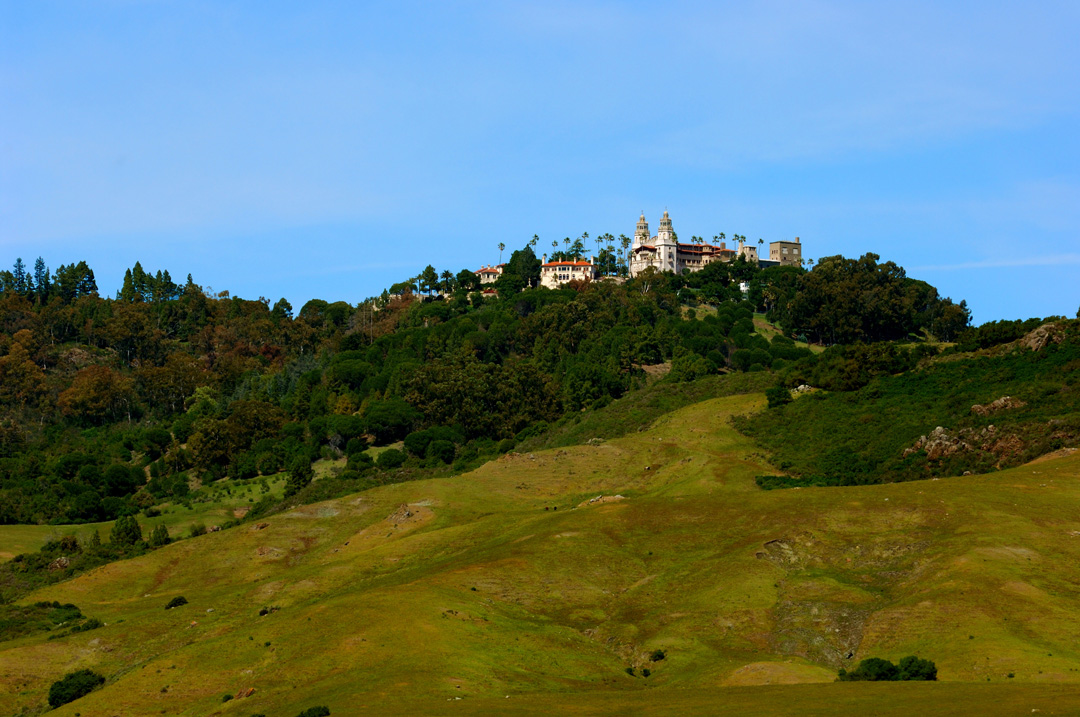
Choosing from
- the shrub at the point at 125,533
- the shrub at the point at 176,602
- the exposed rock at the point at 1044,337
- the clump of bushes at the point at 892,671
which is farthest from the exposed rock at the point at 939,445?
the shrub at the point at 125,533

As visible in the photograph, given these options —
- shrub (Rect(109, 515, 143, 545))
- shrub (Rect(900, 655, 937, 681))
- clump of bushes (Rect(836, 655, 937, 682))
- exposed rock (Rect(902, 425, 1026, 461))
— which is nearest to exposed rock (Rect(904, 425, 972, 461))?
exposed rock (Rect(902, 425, 1026, 461))

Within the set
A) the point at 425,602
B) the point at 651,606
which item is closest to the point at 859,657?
the point at 651,606

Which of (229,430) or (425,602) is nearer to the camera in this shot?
(425,602)

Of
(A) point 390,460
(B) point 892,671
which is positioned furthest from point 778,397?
(B) point 892,671

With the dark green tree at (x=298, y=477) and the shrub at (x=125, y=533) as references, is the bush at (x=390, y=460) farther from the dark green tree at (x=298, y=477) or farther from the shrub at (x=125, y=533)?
the shrub at (x=125, y=533)

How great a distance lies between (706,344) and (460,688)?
130 m

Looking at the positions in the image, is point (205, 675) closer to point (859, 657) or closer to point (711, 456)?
point (859, 657)

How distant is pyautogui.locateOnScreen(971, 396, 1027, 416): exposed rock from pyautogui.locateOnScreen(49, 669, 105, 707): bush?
75.5 m

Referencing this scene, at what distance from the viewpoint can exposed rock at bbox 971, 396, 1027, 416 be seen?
97562 mm

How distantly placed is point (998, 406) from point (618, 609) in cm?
5096

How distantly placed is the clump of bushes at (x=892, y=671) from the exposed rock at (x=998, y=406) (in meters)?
54.3

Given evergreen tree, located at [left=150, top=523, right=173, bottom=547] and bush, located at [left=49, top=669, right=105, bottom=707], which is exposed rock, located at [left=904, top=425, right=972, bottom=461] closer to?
bush, located at [left=49, top=669, right=105, bottom=707]

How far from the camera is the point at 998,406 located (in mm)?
97875

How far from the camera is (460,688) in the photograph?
159 ft
